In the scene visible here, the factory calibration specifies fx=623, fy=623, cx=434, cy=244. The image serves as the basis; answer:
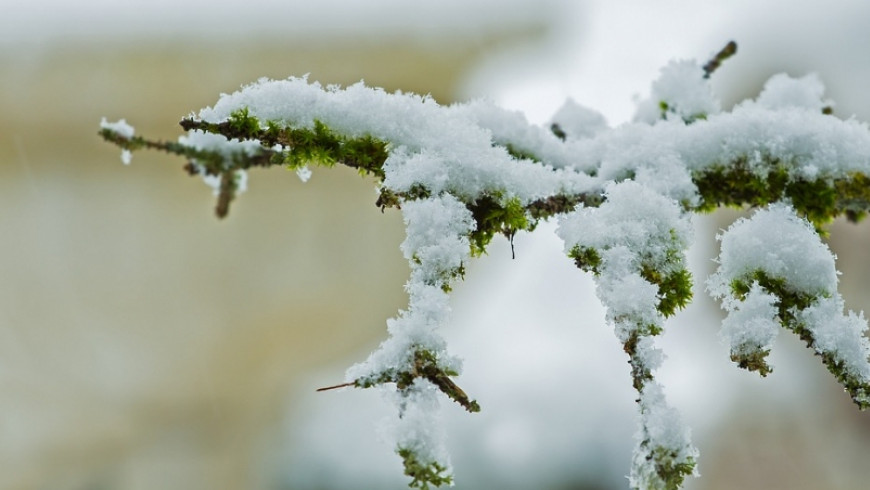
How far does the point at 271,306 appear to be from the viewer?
15.9ft

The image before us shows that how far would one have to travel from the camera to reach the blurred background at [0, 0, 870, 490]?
14.1ft

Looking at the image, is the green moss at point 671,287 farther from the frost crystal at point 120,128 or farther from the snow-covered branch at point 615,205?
the frost crystal at point 120,128

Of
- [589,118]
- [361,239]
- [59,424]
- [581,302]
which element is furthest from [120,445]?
[589,118]

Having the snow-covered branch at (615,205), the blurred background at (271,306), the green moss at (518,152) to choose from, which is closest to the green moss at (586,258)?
the snow-covered branch at (615,205)

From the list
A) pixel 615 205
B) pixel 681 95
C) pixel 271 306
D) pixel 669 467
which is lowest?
pixel 669 467

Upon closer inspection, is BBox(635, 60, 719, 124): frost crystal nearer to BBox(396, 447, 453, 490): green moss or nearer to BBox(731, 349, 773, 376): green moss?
BBox(731, 349, 773, 376): green moss

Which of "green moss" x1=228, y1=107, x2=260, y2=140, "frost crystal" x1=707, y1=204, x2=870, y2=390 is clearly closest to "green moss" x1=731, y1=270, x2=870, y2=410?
"frost crystal" x1=707, y1=204, x2=870, y2=390

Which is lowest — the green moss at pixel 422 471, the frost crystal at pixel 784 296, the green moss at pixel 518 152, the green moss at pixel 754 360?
the green moss at pixel 422 471

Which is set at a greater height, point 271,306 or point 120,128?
point 271,306

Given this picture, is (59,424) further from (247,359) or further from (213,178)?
(213,178)

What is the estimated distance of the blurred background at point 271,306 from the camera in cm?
430

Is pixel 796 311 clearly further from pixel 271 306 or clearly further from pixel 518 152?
pixel 271 306

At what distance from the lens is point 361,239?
499 cm

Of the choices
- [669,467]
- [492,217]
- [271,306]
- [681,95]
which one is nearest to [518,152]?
[492,217]
